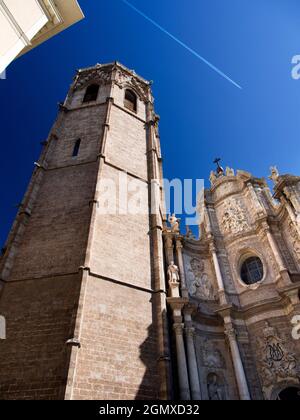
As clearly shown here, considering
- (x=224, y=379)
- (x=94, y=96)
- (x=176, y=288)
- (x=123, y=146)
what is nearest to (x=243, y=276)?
(x=176, y=288)

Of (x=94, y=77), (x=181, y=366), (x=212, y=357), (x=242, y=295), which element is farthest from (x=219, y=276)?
(x=94, y=77)

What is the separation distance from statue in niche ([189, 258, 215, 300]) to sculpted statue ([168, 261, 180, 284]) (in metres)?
1.01

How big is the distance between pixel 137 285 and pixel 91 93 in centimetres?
1476

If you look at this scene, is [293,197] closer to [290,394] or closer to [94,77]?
[290,394]

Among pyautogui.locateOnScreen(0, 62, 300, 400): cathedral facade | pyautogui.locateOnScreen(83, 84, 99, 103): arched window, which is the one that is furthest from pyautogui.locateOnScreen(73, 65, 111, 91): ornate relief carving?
pyautogui.locateOnScreen(0, 62, 300, 400): cathedral facade

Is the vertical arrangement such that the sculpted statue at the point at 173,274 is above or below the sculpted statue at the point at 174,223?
below

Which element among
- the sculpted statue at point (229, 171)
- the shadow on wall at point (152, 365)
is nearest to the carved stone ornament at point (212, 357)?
the shadow on wall at point (152, 365)

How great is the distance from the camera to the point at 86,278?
9805mm

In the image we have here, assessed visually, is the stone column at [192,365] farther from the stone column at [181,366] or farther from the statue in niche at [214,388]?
the statue in niche at [214,388]

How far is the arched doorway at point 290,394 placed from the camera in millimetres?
10398

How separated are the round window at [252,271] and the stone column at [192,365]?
3.87m

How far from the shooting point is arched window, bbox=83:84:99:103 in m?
20.2

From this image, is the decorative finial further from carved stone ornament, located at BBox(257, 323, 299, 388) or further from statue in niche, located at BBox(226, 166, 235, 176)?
carved stone ornament, located at BBox(257, 323, 299, 388)
